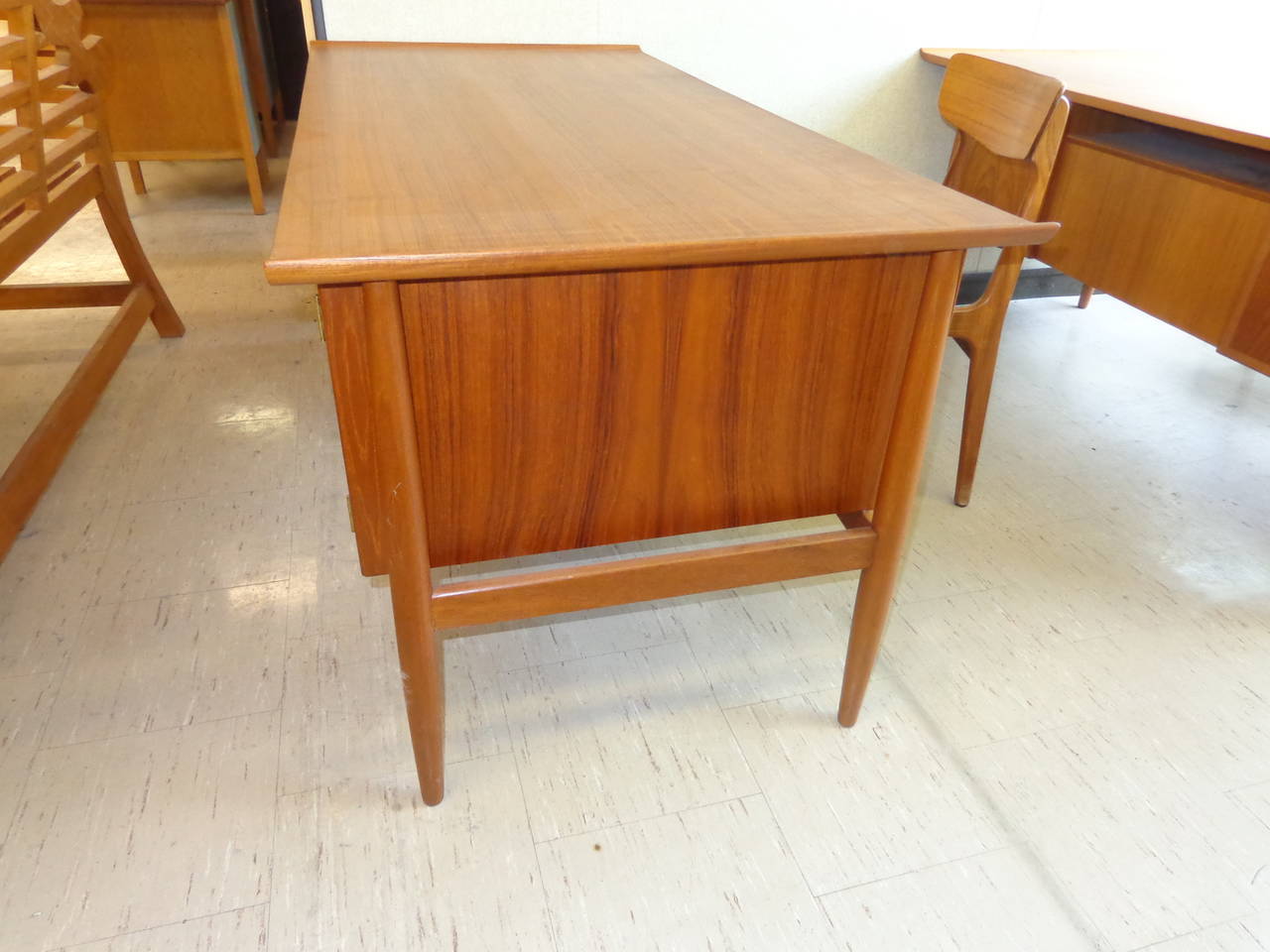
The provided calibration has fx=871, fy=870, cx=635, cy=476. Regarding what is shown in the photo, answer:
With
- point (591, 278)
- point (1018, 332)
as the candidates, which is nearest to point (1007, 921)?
point (591, 278)

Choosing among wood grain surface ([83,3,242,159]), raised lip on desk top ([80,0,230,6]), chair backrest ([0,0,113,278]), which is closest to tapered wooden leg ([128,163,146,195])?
wood grain surface ([83,3,242,159])

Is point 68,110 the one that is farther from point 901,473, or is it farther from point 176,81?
point 901,473

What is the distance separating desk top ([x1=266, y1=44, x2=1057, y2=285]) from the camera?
0.72m

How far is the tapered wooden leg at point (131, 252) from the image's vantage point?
203 cm

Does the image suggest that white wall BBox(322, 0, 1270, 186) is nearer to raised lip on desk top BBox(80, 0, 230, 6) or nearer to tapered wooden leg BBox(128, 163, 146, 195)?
raised lip on desk top BBox(80, 0, 230, 6)

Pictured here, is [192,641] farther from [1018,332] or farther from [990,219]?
[1018,332]

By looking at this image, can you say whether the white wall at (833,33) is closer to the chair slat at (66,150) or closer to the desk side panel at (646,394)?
the chair slat at (66,150)

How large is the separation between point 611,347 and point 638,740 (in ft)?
1.96

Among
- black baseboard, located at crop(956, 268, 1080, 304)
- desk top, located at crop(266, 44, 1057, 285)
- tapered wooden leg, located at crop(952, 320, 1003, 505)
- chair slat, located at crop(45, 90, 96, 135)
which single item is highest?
desk top, located at crop(266, 44, 1057, 285)

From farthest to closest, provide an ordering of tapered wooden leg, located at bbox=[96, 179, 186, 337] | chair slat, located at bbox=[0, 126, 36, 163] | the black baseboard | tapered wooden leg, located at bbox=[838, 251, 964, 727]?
the black baseboard, tapered wooden leg, located at bbox=[96, 179, 186, 337], chair slat, located at bbox=[0, 126, 36, 163], tapered wooden leg, located at bbox=[838, 251, 964, 727]

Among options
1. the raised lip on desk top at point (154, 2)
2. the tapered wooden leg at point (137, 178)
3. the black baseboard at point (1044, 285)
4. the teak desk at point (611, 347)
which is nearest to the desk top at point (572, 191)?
the teak desk at point (611, 347)

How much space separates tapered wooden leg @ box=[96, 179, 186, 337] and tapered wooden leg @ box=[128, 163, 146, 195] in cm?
143

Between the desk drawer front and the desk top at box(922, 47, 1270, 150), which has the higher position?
the desk top at box(922, 47, 1270, 150)

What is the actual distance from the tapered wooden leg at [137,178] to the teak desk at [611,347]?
2801 mm
